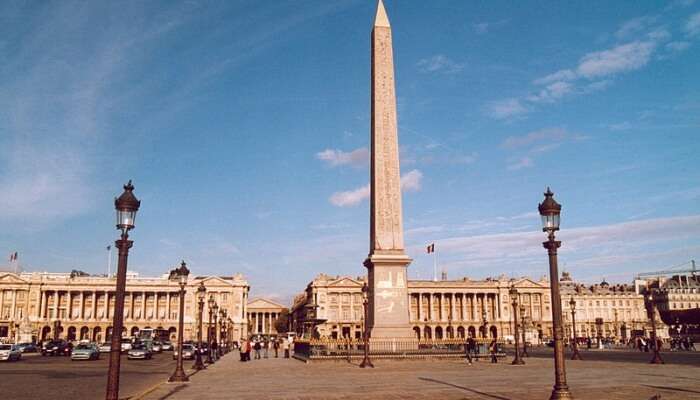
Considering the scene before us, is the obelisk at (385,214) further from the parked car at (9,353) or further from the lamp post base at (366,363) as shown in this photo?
the parked car at (9,353)

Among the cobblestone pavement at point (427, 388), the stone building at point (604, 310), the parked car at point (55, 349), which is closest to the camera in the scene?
the cobblestone pavement at point (427, 388)

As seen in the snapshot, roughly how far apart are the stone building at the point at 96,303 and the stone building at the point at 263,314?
105 ft

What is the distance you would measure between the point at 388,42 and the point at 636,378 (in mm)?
19011

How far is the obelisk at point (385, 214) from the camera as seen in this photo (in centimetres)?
2973

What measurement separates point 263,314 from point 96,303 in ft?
167


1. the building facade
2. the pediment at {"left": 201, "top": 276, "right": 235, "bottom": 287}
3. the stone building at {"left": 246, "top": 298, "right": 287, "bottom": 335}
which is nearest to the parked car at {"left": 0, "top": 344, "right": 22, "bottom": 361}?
the building facade

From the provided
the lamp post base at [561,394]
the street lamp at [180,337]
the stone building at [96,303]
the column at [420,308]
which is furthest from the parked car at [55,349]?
the column at [420,308]

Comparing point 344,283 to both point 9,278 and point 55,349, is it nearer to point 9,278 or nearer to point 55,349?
point 9,278

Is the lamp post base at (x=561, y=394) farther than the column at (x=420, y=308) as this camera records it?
No

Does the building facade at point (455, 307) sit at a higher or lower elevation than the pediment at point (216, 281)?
lower

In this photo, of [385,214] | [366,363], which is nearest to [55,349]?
[366,363]

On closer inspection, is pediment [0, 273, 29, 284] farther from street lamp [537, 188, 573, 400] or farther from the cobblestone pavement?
street lamp [537, 188, 573, 400]

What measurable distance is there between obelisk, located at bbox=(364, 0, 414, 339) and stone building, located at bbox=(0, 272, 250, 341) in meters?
102

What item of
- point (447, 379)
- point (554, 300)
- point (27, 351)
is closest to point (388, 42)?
point (447, 379)
